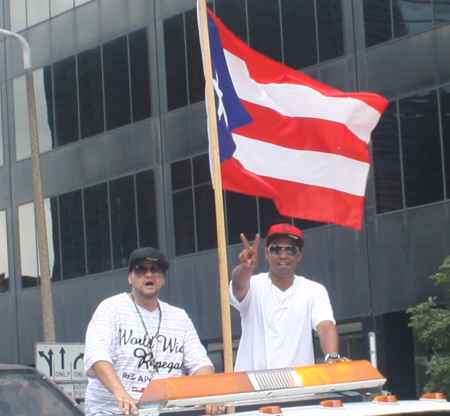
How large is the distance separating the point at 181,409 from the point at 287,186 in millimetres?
3036

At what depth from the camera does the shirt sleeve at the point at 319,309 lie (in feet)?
19.3

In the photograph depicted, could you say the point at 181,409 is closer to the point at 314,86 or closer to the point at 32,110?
the point at 314,86

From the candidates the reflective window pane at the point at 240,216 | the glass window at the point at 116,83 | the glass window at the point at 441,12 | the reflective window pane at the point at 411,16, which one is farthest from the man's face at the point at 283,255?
the glass window at the point at 116,83

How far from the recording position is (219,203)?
6012 mm

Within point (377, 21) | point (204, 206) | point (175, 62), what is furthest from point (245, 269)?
point (175, 62)

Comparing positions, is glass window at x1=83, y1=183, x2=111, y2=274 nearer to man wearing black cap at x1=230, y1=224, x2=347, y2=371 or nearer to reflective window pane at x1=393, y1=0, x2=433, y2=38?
reflective window pane at x1=393, y1=0, x2=433, y2=38

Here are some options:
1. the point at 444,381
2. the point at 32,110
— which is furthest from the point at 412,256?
the point at 32,110

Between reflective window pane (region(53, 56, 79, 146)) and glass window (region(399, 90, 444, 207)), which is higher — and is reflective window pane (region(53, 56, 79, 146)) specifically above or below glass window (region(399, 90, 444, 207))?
above

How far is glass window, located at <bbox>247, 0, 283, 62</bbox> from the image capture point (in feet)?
71.1

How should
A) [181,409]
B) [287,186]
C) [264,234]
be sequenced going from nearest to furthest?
[181,409], [287,186], [264,234]

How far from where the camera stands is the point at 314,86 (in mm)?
7352

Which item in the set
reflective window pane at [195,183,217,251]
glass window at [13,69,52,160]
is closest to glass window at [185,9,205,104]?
reflective window pane at [195,183,217,251]

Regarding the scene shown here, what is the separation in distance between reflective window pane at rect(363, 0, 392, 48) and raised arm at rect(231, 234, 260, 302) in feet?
48.3

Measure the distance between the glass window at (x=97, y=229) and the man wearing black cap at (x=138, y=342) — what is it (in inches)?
785
